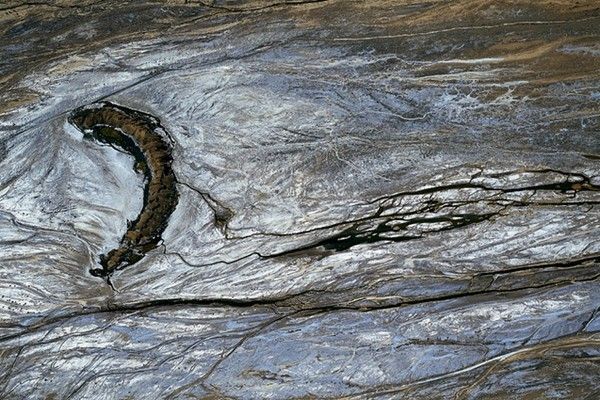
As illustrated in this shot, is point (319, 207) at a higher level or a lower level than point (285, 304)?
higher

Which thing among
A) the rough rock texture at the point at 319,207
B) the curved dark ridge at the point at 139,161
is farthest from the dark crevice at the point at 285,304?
the curved dark ridge at the point at 139,161

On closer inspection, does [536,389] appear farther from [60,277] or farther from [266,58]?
[60,277]

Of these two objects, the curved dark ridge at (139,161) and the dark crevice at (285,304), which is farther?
the curved dark ridge at (139,161)

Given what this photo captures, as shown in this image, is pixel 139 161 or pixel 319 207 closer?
pixel 319 207

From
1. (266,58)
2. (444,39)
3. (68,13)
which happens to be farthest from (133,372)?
(444,39)

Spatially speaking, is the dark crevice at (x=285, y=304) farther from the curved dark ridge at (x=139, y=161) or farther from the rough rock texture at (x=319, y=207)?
the curved dark ridge at (x=139, y=161)

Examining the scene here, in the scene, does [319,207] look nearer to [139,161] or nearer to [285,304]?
[285,304]

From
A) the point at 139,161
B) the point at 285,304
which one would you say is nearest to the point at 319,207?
the point at 285,304

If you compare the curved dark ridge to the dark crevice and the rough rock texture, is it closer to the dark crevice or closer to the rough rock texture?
the rough rock texture
